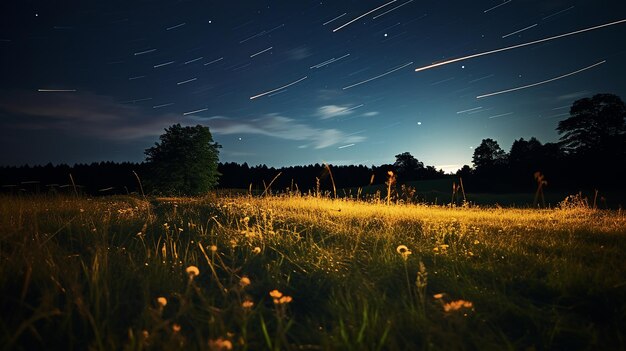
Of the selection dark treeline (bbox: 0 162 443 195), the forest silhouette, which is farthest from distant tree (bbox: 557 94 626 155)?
dark treeline (bbox: 0 162 443 195)

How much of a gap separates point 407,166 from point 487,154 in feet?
61.5

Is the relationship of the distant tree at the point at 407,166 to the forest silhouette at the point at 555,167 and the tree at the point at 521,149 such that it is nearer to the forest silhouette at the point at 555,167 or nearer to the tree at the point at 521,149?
Answer: the forest silhouette at the point at 555,167

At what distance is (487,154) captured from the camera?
82250mm

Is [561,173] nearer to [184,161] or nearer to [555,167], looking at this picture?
[555,167]

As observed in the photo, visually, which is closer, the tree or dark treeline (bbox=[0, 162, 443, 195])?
the tree

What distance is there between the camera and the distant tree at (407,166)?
274ft

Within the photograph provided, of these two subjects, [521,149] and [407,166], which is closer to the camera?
[521,149]

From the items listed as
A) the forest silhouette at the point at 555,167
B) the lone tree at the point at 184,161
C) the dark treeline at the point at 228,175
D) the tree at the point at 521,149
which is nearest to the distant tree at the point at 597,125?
the forest silhouette at the point at 555,167

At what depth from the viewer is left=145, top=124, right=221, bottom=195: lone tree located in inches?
1515

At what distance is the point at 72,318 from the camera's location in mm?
2789

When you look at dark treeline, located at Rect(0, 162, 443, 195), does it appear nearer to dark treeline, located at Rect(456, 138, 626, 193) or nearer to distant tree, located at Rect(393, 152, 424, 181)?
distant tree, located at Rect(393, 152, 424, 181)

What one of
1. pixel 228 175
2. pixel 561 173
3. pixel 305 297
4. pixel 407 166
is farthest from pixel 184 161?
pixel 407 166

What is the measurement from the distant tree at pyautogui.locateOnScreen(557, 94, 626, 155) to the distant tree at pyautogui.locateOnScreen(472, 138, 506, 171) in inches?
1179

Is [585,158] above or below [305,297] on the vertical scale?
above
